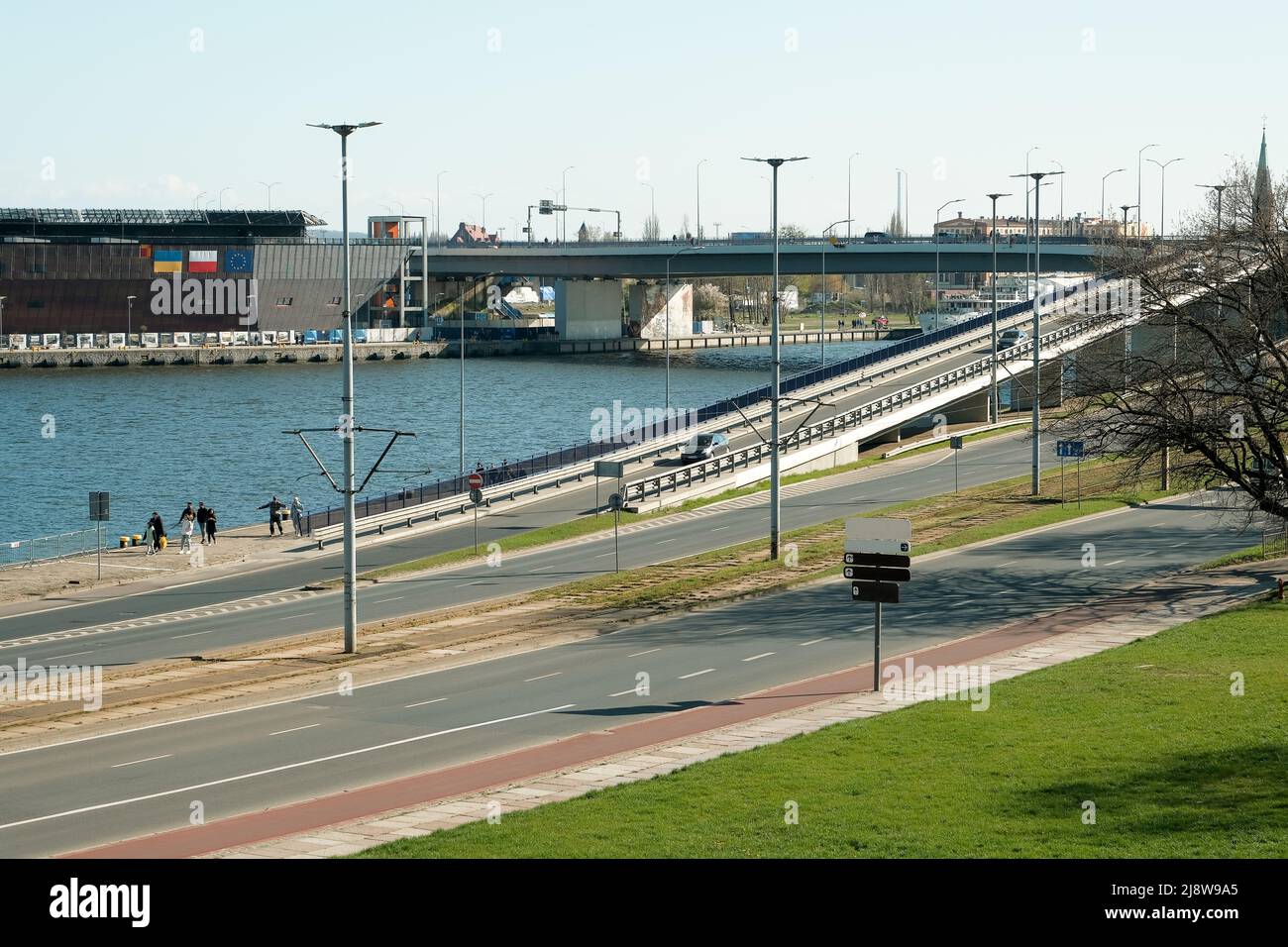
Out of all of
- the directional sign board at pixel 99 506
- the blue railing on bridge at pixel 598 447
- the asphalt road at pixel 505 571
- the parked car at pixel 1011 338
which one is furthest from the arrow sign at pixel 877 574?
the parked car at pixel 1011 338

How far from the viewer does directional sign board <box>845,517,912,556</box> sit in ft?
88.3

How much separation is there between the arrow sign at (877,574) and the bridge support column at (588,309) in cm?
15431

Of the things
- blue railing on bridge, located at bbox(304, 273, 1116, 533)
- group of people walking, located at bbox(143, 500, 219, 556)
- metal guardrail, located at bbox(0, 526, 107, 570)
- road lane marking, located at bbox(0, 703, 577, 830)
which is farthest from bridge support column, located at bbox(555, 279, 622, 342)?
road lane marking, located at bbox(0, 703, 577, 830)

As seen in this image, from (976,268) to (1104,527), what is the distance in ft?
309

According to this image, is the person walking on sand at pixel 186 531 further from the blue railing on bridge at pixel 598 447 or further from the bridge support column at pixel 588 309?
the bridge support column at pixel 588 309

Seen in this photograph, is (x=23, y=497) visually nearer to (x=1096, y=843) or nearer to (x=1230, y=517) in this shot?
(x=1230, y=517)

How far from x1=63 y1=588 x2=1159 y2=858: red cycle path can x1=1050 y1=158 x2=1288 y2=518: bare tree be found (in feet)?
21.1

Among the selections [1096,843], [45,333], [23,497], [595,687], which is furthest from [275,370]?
[1096,843]

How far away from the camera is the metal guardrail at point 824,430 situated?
62.8 m

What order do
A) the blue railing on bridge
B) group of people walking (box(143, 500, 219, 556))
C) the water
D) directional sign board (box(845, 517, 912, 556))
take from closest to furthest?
directional sign board (box(845, 517, 912, 556)) → group of people walking (box(143, 500, 219, 556)) → the blue railing on bridge → the water

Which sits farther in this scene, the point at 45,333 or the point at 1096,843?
the point at 45,333

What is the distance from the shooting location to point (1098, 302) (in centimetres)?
9369
